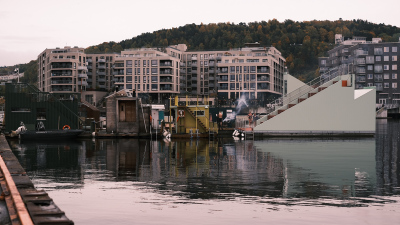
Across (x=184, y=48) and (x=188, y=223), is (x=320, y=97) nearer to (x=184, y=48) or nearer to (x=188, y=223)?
(x=188, y=223)

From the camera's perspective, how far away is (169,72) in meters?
162

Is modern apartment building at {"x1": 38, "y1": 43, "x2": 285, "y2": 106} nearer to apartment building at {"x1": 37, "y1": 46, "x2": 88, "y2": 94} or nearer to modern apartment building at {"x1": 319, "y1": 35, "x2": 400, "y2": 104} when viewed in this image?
apartment building at {"x1": 37, "y1": 46, "x2": 88, "y2": 94}

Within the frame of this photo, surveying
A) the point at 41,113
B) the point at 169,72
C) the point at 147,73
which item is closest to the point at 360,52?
the point at 169,72

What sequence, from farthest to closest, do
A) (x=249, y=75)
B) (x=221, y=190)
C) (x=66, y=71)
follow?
(x=66, y=71) → (x=249, y=75) → (x=221, y=190)

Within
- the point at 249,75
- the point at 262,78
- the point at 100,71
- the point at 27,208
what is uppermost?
the point at 100,71

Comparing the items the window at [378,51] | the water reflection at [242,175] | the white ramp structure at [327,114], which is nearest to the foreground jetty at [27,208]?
the water reflection at [242,175]

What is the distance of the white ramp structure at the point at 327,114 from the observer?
64.0 metres

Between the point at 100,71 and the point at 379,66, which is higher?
the point at 379,66

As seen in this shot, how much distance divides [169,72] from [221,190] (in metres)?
144

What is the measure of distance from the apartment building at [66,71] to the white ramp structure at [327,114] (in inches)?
4412

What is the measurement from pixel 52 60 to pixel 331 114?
125513 mm

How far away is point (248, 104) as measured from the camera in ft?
471

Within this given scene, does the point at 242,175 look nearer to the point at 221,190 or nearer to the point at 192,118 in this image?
the point at 221,190

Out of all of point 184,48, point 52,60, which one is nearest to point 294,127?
point 52,60
